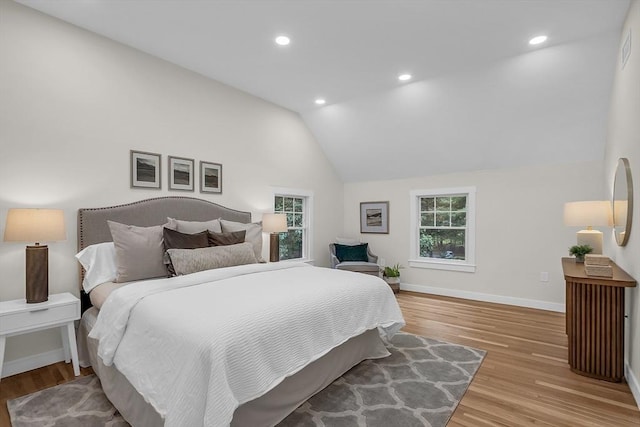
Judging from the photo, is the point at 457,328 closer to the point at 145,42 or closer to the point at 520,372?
the point at 520,372

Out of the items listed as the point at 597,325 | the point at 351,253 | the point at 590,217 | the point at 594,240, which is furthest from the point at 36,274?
the point at 594,240

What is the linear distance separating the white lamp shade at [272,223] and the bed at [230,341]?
59.4 inches

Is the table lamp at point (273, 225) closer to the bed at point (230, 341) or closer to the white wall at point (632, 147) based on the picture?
the bed at point (230, 341)

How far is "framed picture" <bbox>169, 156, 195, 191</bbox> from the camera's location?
12.1ft

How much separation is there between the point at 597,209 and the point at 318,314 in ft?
9.11

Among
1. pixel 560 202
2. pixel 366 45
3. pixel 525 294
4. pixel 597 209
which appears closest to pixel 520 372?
pixel 597 209

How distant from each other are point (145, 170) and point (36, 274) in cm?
138

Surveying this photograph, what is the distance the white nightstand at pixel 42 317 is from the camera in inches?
89.6

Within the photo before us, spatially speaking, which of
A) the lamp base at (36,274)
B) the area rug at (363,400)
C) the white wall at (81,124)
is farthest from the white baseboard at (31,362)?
the lamp base at (36,274)

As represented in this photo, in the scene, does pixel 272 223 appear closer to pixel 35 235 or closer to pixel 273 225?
pixel 273 225

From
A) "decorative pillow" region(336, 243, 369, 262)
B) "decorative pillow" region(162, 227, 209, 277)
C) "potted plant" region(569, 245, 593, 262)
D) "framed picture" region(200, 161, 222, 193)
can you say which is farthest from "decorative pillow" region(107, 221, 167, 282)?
"potted plant" region(569, 245, 593, 262)

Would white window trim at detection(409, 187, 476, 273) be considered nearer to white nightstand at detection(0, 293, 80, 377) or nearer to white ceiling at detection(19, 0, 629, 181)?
white ceiling at detection(19, 0, 629, 181)

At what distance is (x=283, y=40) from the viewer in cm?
312

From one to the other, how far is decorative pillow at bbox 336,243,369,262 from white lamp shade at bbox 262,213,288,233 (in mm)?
1541
